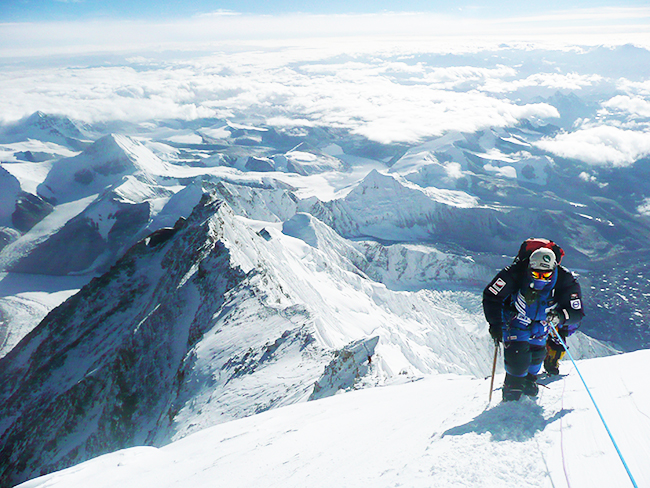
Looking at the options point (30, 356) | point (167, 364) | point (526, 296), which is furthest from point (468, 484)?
point (30, 356)

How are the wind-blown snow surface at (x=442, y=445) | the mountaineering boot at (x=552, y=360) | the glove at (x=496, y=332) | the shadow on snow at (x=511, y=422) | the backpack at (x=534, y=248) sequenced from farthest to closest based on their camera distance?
the mountaineering boot at (x=552, y=360) → the glove at (x=496, y=332) → the backpack at (x=534, y=248) → the shadow on snow at (x=511, y=422) → the wind-blown snow surface at (x=442, y=445)

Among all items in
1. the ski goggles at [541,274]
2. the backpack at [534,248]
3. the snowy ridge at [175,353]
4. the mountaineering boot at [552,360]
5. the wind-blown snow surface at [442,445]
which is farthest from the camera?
the snowy ridge at [175,353]

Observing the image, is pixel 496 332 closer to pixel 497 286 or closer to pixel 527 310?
pixel 527 310

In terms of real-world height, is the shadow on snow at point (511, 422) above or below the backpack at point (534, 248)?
below

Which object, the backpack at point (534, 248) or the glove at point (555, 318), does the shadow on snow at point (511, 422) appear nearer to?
the glove at point (555, 318)

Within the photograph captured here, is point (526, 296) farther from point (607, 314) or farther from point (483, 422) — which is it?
point (607, 314)

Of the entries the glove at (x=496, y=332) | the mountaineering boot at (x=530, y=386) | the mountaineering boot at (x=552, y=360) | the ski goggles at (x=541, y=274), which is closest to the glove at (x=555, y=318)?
the ski goggles at (x=541, y=274)

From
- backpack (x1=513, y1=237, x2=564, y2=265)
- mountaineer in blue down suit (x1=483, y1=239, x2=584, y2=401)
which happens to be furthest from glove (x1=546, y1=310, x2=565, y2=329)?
backpack (x1=513, y1=237, x2=564, y2=265)

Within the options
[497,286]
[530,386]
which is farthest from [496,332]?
[530,386]

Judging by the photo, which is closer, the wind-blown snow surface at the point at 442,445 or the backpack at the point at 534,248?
the wind-blown snow surface at the point at 442,445
